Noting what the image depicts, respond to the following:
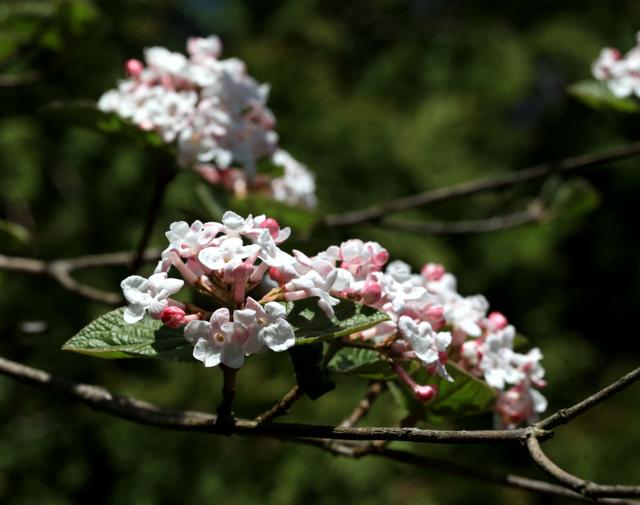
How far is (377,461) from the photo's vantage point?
2.58 meters

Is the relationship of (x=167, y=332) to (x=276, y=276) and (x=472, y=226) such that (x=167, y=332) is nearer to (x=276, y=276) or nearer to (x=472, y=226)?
(x=276, y=276)

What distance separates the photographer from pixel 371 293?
94 cm

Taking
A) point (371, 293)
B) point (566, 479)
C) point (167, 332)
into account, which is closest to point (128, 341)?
point (167, 332)

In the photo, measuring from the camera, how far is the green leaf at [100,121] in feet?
4.93

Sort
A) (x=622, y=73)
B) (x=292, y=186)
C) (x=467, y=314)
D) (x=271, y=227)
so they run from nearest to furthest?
(x=271, y=227), (x=467, y=314), (x=622, y=73), (x=292, y=186)

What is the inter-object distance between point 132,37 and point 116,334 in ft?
9.15

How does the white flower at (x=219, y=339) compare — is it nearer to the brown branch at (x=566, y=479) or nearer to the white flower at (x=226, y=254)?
the white flower at (x=226, y=254)

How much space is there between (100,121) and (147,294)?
76cm

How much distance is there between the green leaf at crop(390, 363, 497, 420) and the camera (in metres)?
1.10

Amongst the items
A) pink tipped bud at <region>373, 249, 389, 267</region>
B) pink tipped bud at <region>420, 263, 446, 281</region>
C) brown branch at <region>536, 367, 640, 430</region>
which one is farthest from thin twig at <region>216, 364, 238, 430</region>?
pink tipped bud at <region>420, 263, 446, 281</region>

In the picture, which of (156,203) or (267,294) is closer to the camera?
(267,294)

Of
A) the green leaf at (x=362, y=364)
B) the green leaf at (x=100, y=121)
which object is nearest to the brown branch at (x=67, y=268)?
the green leaf at (x=100, y=121)

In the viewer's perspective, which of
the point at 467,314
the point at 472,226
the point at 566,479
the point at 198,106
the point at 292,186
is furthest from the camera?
the point at 472,226

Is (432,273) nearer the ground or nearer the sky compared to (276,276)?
nearer the sky
